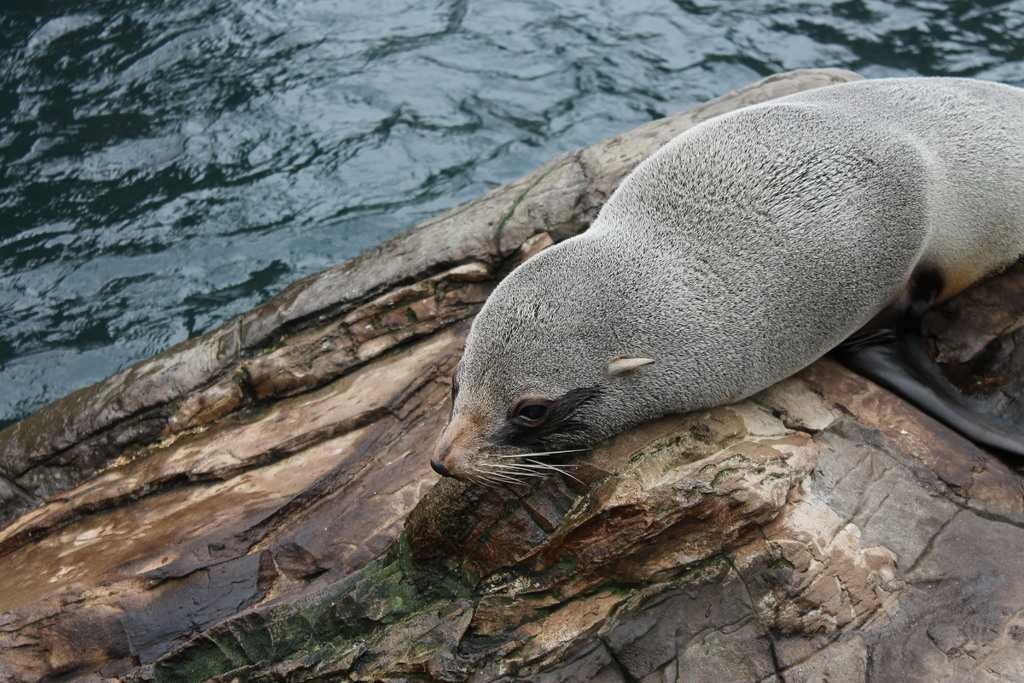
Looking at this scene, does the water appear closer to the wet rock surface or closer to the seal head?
the wet rock surface

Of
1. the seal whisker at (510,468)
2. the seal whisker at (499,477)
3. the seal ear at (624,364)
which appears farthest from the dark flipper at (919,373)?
the seal whisker at (499,477)

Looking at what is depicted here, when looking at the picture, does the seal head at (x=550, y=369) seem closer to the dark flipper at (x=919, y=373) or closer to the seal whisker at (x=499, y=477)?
the seal whisker at (x=499, y=477)

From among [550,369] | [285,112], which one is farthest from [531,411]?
[285,112]

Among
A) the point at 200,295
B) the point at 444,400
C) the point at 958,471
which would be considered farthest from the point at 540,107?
the point at 958,471

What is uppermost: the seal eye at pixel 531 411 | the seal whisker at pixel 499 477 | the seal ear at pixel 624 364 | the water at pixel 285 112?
the seal ear at pixel 624 364

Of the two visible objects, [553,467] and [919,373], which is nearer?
[553,467]

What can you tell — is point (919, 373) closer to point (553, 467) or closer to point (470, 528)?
point (553, 467)

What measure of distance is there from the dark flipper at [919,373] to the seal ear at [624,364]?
1414 millimetres

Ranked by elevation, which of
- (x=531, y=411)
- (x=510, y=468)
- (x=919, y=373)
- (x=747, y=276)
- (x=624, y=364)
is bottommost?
(x=919, y=373)

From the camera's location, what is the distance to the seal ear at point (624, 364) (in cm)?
477

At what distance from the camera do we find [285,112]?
36.2 ft

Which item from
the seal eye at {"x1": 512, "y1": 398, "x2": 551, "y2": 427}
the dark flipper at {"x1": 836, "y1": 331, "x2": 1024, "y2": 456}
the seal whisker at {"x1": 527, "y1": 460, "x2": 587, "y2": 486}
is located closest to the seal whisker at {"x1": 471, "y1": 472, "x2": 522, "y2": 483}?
the seal whisker at {"x1": 527, "y1": 460, "x2": 587, "y2": 486}

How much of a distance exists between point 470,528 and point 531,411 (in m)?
0.62

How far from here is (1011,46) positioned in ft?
39.1
